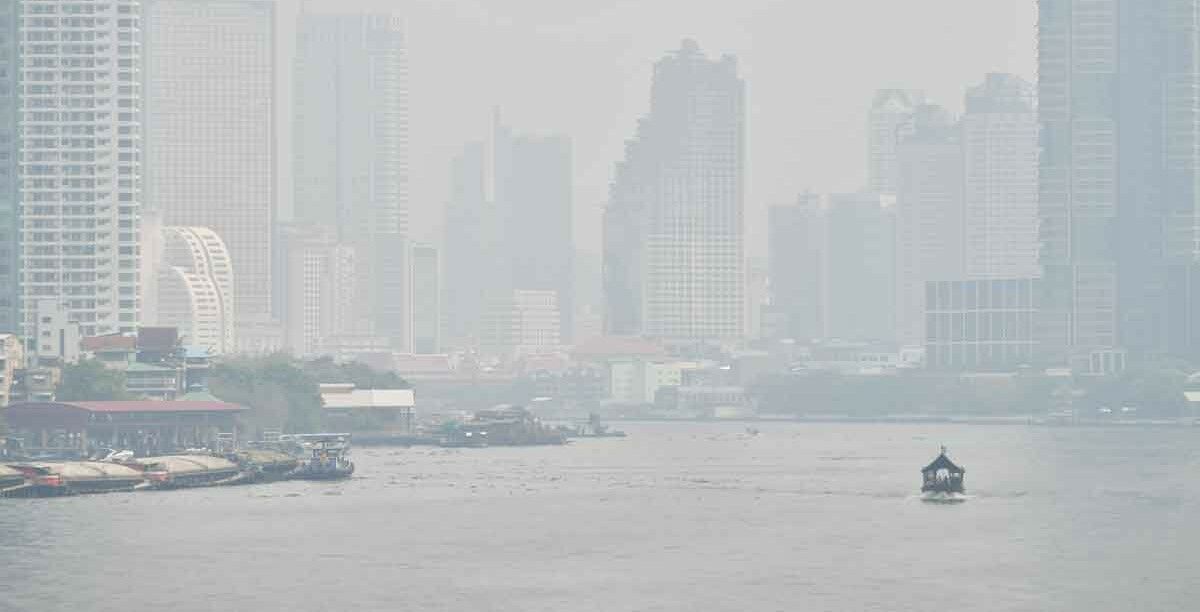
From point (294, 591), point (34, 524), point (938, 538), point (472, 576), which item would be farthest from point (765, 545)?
point (34, 524)

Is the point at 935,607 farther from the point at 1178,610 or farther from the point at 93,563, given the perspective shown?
the point at 93,563

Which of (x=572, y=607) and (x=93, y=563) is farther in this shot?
(x=93, y=563)

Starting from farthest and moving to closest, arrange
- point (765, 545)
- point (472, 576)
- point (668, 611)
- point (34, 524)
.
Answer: point (34, 524) → point (765, 545) → point (472, 576) → point (668, 611)

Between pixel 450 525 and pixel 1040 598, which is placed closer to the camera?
pixel 1040 598

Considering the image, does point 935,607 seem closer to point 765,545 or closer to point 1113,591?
point 1113,591

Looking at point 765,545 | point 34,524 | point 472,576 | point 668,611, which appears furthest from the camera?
point 34,524

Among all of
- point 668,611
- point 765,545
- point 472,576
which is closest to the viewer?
point 668,611

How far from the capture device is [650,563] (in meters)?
168

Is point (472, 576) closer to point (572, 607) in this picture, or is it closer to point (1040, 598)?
point (572, 607)

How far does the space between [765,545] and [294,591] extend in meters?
39.5

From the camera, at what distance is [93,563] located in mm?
165250

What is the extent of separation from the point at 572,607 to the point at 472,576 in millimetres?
15611

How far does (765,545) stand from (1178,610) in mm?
40688

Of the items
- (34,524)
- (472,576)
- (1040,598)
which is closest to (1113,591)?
(1040,598)
